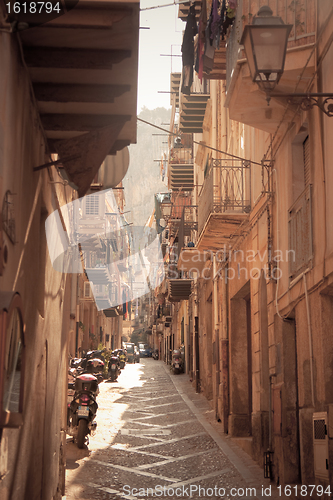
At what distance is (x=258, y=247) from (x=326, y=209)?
13.3 feet

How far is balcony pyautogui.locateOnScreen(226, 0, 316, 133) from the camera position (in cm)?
741

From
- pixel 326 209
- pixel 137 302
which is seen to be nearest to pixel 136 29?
pixel 326 209

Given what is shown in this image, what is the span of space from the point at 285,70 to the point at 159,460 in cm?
637

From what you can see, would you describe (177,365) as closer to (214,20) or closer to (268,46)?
(214,20)

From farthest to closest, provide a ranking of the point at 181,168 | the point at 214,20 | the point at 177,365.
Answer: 1. the point at 177,365
2. the point at 181,168
3. the point at 214,20

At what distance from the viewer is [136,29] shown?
4.47m

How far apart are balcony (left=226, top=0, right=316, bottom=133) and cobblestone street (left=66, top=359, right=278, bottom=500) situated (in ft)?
16.9

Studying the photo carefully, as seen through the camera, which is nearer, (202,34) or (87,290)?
(202,34)

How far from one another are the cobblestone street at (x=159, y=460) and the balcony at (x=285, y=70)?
16.9 ft

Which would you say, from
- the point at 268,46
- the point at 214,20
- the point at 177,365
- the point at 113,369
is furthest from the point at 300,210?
the point at 177,365

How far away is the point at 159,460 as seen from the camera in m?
9.98

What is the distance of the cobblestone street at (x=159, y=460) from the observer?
807 cm

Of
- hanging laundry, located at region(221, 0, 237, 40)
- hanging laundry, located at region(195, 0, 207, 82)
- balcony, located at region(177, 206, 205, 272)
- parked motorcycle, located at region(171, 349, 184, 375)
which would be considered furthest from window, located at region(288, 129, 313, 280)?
parked motorcycle, located at region(171, 349, 184, 375)

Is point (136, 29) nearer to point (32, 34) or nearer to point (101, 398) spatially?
point (32, 34)
